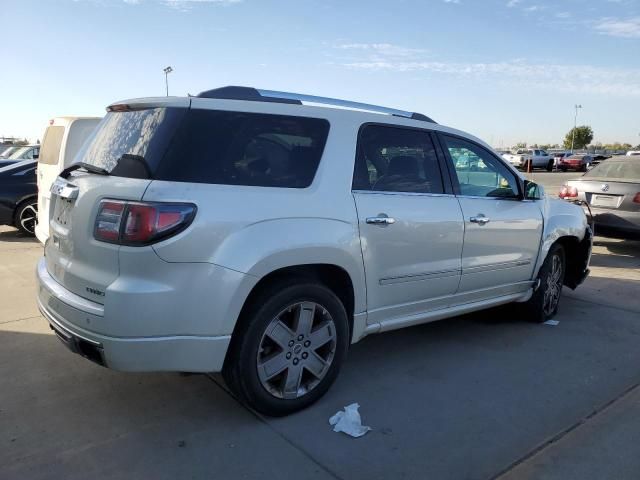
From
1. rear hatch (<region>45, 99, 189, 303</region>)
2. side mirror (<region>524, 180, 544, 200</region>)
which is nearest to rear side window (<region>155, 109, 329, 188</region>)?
rear hatch (<region>45, 99, 189, 303</region>)

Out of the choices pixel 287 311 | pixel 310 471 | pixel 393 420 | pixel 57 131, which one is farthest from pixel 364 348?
pixel 57 131

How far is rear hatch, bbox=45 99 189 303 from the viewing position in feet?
9.06

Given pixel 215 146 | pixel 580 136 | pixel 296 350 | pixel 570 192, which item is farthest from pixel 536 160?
pixel 580 136

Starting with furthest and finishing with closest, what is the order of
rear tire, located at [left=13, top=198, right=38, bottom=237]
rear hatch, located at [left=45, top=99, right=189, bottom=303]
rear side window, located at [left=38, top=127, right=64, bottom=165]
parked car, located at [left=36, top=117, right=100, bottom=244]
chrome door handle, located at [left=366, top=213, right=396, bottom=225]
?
rear tire, located at [left=13, top=198, right=38, bottom=237] → rear side window, located at [left=38, top=127, right=64, bottom=165] → parked car, located at [left=36, top=117, right=100, bottom=244] → chrome door handle, located at [left=366, top=213, right=396, bottom=225] → rear hatch, located at [left=45, top=99, right=189, bottom=303]

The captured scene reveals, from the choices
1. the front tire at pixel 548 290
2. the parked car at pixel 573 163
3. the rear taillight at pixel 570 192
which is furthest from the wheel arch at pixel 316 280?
the parked car at pixel 573 163

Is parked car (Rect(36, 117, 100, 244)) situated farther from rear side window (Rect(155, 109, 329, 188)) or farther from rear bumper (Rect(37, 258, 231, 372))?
rear side window (Rect(155, 109, 329, 188))

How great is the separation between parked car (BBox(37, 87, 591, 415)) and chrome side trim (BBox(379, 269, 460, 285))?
12 millimetres

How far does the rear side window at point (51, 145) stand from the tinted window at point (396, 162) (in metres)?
4.93

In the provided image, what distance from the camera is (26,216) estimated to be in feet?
30.4

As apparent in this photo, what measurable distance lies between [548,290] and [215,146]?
372 centimetres

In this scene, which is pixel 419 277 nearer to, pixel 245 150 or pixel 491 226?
pixel 491 226

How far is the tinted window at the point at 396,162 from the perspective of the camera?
140 inches

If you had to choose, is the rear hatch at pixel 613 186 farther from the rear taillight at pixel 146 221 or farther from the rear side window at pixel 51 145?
the rear side window at pixel 51 145

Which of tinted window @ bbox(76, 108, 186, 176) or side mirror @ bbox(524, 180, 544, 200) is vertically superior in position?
tinted window @ bbox(76, 108, 186, 176)
